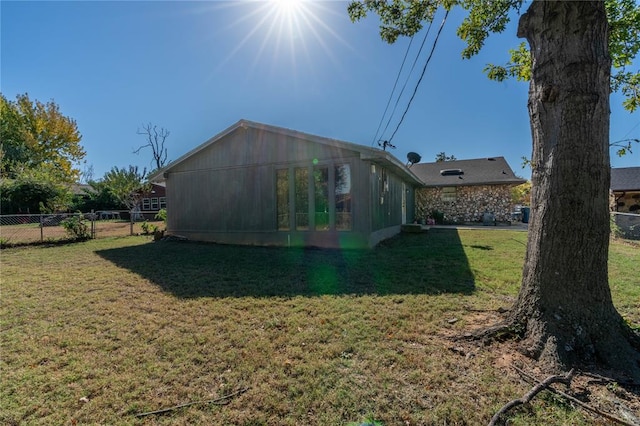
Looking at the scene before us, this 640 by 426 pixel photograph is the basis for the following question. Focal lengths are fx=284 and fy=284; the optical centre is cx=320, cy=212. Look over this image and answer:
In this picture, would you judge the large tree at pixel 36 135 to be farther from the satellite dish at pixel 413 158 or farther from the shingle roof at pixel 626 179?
the shingle roof at pixel 626 179

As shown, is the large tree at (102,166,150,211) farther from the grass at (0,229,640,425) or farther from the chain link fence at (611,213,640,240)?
the chain link fence at (611,213,640,240)

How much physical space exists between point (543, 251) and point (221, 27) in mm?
8237

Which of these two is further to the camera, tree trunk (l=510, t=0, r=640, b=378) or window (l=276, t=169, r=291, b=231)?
window (l=276, t=169, r=291, b=231)

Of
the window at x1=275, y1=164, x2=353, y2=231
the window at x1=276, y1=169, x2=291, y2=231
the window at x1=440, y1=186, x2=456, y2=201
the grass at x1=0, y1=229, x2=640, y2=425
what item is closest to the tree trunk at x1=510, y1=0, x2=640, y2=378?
the grass at x1=0, y1=229, x2=640, y2=425

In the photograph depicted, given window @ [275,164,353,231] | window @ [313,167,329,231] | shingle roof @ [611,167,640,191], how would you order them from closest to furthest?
window @ [275,164,353,231], window @ [313,167,329,231], shingle roof @ [611,167,640,191]

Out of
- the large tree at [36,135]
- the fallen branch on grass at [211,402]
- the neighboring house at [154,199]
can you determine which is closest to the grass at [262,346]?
the fallen branch on grass at [211,402]

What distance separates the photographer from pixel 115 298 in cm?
420

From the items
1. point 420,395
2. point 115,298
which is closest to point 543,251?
point 420,395

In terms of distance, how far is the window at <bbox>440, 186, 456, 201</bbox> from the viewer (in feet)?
58.7

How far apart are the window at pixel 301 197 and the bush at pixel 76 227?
861 cm

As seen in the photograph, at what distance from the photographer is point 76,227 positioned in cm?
1062

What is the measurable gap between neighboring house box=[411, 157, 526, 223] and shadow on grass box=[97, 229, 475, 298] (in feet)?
33.0

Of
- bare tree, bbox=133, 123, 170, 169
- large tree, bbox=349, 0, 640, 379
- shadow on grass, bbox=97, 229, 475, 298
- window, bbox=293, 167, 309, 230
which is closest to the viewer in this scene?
large tree, bbox=349, 0, 640, 379

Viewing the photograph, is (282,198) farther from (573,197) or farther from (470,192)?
(470,192)
